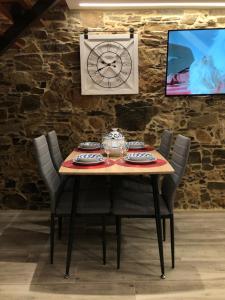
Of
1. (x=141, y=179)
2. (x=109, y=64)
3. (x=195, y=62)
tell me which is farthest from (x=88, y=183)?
(x=195, y=62)

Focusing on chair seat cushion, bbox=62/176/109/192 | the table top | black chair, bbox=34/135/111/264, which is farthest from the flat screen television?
black chair, bbox=34/135/111/264

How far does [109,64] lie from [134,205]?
Answer: 1735 mm

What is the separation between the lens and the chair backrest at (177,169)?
242 cm

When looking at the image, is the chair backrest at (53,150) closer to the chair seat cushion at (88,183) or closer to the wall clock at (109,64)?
the chair seat cushion at (88,183)

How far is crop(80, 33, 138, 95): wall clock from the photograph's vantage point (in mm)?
3486

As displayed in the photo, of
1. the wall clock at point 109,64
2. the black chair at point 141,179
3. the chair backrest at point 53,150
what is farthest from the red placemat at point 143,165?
the wall clock at point 109,64

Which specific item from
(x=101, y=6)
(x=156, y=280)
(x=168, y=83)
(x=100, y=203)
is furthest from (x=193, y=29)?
(x=156, y=280)

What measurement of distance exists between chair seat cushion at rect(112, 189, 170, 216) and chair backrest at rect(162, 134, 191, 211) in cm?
8

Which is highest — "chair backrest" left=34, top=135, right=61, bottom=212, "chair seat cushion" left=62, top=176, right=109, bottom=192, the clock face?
the clock face

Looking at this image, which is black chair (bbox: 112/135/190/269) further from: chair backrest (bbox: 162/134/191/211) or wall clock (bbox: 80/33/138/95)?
wall clock (bbox: 80/33/138/95)

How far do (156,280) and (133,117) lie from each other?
6.12ft

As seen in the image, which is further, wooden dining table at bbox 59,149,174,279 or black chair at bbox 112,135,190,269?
black chair at bbox 112,135,190,269

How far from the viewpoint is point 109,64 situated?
353 centimetres

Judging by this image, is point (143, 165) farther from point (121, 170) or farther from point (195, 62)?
point (195, 62)
